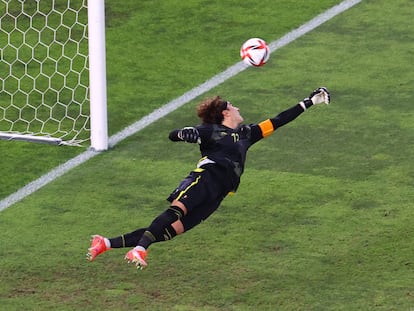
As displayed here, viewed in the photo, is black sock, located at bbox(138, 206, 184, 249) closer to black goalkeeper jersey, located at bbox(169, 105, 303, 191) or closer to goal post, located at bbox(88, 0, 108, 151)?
black goalkeeper jersey, located at bbox(169, 105, 303, 191)

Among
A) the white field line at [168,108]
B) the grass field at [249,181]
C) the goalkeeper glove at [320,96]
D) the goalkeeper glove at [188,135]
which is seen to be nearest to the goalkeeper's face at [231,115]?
the goalkeeper glove at [188,135]

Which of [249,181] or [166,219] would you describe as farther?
[249,181]

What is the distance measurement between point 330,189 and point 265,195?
65 centimetres

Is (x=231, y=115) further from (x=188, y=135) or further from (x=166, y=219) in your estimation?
(x=166, y=219)

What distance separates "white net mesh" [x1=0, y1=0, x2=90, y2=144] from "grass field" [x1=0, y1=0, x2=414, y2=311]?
416 mm

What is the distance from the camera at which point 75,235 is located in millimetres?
12562

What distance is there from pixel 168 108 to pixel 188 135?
4222 millimetres

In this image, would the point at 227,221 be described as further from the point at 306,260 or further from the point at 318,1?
the point at 318,1

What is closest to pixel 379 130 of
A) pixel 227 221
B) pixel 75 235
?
pixel 227 221

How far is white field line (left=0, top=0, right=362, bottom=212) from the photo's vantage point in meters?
13.7

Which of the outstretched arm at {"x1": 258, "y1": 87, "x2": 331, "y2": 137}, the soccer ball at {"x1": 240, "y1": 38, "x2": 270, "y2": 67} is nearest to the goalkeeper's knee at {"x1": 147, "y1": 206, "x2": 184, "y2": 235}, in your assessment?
the outstretched arm at {"x1": 258, "y1": 87, "x2": 331, "y2": 137}

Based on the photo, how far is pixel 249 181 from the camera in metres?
13.7

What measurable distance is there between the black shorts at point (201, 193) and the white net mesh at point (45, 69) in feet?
11.4

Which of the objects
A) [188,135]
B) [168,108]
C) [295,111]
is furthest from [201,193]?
[168,108]
